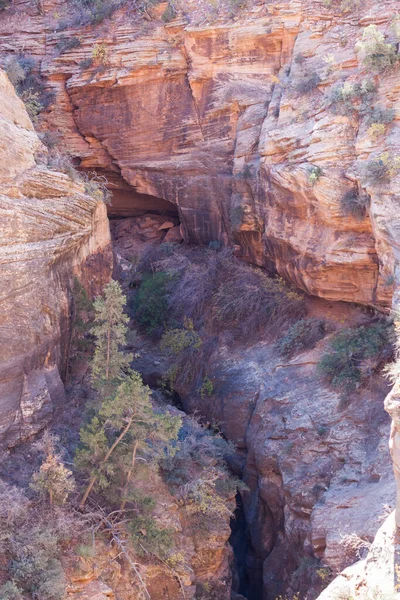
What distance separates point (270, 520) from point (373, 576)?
6.65 meters

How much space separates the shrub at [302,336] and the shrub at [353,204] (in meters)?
3.34

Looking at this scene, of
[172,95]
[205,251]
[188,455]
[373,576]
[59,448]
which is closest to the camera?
[373,576]

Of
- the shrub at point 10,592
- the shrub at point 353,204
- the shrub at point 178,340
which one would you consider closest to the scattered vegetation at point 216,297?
the shrub at point 178,340

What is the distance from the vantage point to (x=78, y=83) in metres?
18.6

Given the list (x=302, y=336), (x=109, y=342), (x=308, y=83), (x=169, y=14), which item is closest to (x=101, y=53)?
(x=169, y=14)

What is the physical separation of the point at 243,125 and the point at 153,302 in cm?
608

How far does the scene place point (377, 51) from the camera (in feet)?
43.7

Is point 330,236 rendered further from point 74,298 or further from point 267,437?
point 74,298

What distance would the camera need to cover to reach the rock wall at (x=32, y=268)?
11594mm

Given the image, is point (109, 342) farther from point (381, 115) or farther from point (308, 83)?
point (308, 83)

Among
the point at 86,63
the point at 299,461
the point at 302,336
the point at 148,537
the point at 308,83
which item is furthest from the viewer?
the point at 86,63

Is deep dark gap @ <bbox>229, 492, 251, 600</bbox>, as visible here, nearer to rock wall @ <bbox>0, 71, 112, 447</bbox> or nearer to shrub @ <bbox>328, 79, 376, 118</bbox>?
rock wall @ <bbox>0, 71, 112, 447</bbox>

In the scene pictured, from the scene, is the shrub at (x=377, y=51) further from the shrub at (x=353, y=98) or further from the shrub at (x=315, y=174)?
the shrub at (x=315, y=174)

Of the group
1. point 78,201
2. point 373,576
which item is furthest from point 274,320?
point 373,576
